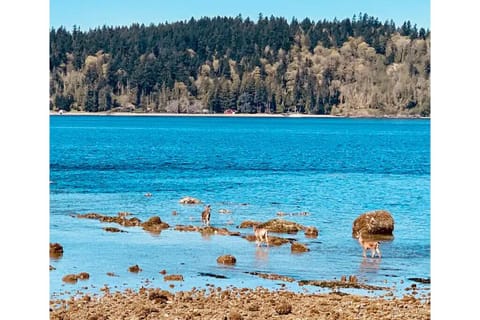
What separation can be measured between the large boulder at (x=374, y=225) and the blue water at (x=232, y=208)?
432mm

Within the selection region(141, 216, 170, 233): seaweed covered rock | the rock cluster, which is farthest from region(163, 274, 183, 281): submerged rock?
region(141, 216, 170, 233): seaweed covered rock

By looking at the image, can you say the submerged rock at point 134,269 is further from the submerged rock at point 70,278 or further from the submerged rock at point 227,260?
the submerged rock at point 227,260

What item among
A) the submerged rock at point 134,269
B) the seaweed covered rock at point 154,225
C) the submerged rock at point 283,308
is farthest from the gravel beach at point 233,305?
the seaweed covered rock at point 154,225

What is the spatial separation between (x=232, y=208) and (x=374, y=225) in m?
9.53

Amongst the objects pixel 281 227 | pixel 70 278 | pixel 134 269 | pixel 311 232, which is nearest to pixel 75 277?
pixel 70 278

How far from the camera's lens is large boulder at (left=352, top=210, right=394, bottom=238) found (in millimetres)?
23719

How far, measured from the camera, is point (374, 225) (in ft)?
78.1

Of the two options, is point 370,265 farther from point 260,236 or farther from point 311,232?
point 311,232

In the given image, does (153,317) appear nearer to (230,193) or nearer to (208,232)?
(208,232)

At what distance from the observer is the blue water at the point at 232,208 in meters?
17.6
